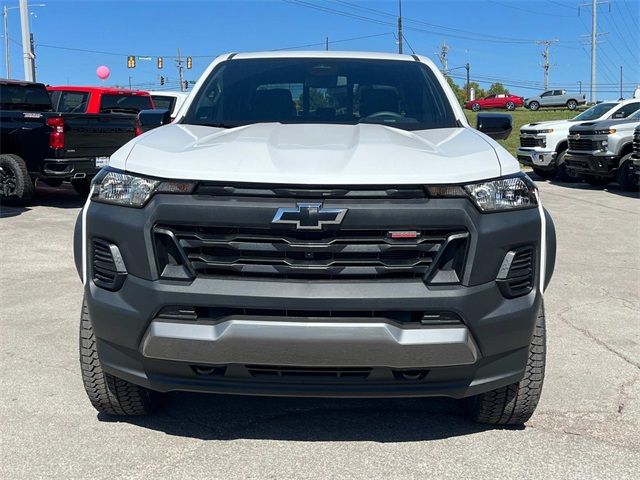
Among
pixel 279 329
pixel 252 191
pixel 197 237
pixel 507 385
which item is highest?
pixel 252 191

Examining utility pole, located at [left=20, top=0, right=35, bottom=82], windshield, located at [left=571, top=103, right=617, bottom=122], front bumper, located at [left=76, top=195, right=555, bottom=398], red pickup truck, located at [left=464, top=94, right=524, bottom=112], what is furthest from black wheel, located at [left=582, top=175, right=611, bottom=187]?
red pickup truck, located at [left=464, top=94, right=524, bottom=112]

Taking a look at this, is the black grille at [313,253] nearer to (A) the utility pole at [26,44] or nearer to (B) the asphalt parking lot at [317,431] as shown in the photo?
(B) the asphalt parking lot at [317,431]

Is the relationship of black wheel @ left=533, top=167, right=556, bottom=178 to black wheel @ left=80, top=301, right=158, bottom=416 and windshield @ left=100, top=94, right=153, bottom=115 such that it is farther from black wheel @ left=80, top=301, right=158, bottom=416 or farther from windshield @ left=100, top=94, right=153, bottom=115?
black wheel @ left=80, top=301, right=158, bottom=416

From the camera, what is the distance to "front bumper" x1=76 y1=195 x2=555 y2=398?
2783mm

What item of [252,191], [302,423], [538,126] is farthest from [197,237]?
[538,126]

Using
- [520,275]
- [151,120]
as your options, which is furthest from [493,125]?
[151,120]

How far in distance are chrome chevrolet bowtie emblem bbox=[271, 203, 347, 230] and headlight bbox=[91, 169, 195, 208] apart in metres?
0.39

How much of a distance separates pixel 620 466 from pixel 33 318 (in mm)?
4082

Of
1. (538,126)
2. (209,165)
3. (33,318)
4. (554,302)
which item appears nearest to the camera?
(209,165)

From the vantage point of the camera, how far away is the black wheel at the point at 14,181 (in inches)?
436

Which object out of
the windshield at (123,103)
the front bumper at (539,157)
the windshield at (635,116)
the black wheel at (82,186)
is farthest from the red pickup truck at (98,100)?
the windshield at (635,116)

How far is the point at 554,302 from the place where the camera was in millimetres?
5984

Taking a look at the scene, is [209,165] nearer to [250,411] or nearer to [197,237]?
[197,237]

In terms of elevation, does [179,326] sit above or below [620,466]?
above
